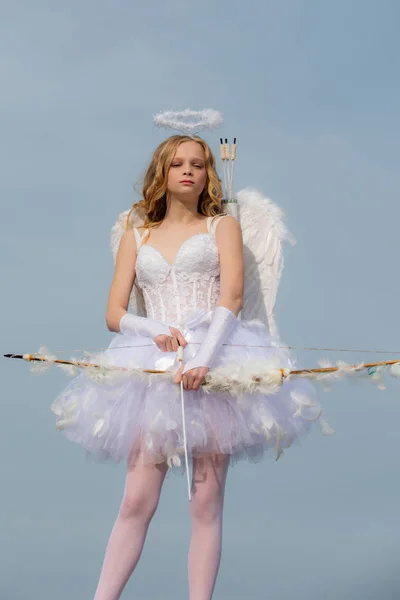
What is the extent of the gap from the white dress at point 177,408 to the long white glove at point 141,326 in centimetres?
3

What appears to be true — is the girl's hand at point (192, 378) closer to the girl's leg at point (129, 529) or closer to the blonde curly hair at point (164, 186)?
the girl's leg at point (129, 529)

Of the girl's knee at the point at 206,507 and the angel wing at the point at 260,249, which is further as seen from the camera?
the angel wing at the point at 260,249

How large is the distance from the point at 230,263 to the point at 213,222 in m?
0.22

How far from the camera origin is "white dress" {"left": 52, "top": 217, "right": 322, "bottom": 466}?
372 cm

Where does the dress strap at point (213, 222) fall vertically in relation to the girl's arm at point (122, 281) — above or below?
above

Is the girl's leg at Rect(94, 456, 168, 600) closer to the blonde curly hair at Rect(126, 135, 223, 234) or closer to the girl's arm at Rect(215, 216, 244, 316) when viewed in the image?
the girl's arm at Rect(215, 216, 244, 316)

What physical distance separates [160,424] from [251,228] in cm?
103

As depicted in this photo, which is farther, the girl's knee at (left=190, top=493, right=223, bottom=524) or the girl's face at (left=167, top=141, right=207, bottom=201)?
the girl's face at (left=167, top=141, right=207, bottom=201)

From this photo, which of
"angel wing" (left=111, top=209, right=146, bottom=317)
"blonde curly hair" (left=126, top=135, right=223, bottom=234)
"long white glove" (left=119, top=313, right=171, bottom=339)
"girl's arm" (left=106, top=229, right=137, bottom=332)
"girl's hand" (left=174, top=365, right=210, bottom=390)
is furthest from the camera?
"angel wing" (left=111, top=209, right=146, bottom=317)

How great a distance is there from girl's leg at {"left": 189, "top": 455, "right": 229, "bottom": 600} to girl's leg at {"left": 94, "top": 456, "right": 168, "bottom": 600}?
5.8 inches

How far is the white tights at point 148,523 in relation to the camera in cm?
377

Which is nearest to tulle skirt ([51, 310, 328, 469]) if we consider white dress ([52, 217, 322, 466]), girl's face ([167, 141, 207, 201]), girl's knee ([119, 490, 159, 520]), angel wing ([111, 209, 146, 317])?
white dress ([52, 217, 322, 466])

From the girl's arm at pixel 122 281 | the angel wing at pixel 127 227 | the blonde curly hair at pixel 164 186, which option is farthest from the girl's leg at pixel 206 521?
the blonde curly hair at pixel 164 186

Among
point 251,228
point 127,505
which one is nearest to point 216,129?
point 251,228
